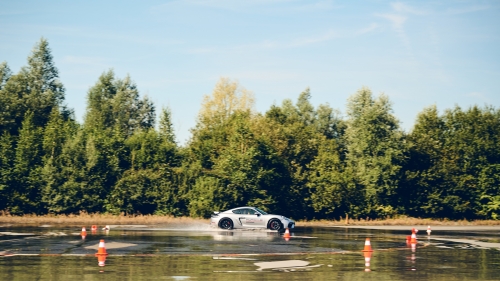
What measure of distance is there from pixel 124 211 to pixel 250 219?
18.7m

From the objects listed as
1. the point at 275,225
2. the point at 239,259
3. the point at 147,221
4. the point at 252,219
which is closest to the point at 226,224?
the point at 252,219

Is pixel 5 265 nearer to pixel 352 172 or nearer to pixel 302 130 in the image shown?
pixel 352 172

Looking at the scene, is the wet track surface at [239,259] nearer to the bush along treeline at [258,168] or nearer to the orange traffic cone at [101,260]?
the orange traffic cone at [101,260]

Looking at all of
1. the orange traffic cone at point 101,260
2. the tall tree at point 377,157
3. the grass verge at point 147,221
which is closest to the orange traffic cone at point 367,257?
the orange traffic cone at point 101,260

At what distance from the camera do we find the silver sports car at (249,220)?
111ft

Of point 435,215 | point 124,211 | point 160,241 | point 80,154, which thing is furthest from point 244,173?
point 160,241

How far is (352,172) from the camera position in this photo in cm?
5291

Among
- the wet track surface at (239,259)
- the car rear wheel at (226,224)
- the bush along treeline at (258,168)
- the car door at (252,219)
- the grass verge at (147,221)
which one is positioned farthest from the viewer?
the bush along treeline at (258,168)

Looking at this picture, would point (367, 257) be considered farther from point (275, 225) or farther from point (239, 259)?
point (275, 225)

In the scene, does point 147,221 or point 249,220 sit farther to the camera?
point 147,221

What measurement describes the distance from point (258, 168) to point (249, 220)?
15.7 meters

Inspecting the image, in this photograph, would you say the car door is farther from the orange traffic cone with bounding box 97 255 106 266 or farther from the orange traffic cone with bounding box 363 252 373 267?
the orange traffic cone with bounding box 97 255 106 266

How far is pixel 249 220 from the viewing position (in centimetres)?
3416

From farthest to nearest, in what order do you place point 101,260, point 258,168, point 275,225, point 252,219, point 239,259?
point 258,168 → point 252,219 → point 275,225 → point 239,259 → point 101,260
